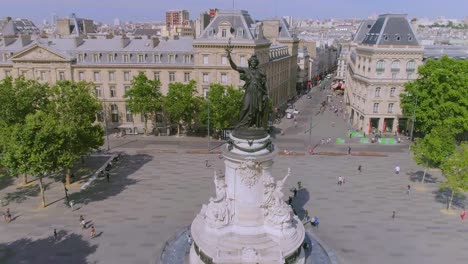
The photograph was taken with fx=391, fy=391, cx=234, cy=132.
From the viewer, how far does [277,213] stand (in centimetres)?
2220

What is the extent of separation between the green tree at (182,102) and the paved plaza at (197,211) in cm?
885

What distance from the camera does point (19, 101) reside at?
44875 millimetres

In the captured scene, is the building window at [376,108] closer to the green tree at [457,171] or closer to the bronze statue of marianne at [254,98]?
the green tree at [457,171]

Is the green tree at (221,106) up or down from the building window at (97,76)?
down

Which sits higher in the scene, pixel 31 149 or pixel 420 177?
pixel 31 149

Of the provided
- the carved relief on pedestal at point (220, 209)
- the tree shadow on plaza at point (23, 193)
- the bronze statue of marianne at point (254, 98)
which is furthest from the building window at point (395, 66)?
the tree shadow on plaza at point (23, 193)

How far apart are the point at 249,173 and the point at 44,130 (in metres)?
21.3

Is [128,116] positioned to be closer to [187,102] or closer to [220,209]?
[187,102]

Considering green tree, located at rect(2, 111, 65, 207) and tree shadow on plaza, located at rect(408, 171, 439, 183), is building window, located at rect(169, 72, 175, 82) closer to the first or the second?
green tree, located at rect(2, 111, 65, 207)

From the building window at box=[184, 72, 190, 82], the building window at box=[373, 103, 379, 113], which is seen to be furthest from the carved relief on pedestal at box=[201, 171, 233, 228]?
the building window at box=[373, 103, 379, 113]

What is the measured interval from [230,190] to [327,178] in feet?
83.0

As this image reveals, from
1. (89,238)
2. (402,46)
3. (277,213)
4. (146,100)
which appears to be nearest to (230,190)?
(277,213)

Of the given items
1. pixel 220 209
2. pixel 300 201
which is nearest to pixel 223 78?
pixel 300 201

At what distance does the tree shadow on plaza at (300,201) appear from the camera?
117 ft
